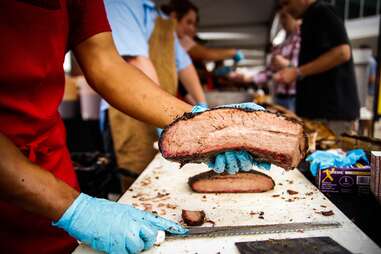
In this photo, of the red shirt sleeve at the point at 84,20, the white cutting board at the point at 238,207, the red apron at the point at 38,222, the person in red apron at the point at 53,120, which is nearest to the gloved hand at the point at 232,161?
the person in red apron at the point at 53,120

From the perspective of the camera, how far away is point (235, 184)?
1604 mm

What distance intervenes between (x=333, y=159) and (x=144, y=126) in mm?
1484

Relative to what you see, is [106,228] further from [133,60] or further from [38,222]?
[133,60]

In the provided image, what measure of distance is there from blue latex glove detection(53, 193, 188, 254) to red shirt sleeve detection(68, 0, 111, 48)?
82 cm

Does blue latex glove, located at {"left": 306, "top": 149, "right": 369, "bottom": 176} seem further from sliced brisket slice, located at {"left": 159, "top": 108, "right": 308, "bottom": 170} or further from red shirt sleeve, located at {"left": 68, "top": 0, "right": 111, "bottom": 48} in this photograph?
red shirt sleeve, located at {"left": 68, "top": 0, "right": 111, "bottom": 48}

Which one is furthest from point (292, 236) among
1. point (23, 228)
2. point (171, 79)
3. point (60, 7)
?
point (171, 79)

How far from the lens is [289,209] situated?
4.58ft

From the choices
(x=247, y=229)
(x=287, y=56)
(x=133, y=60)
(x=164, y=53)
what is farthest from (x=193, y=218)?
(x=287, y=56)

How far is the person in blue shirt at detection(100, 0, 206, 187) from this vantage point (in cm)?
229

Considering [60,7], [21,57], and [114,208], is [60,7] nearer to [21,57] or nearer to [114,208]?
[21,57]

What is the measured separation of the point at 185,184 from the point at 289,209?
57 cm

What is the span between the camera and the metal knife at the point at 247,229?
1.14 meters

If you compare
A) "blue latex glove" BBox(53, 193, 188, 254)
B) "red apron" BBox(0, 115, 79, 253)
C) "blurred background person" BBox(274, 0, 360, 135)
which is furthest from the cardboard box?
"blurred background person" BBox(274, 0, 360, 135)

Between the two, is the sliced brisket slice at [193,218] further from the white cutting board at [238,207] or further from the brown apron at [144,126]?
the brown apron at [144,126]
